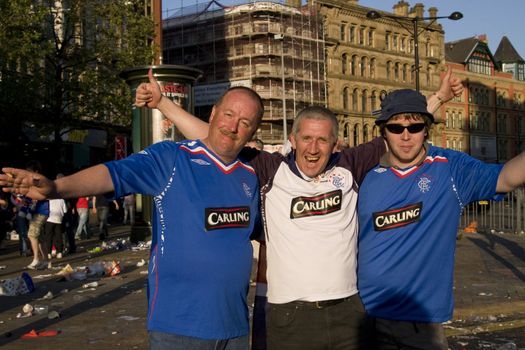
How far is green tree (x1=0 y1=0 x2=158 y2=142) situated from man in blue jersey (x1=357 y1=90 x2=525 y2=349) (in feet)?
77.9

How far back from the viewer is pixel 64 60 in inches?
1172

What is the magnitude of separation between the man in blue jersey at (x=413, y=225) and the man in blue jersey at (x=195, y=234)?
716mm

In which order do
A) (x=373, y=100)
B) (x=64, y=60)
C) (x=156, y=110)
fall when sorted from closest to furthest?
1. (x=156, y=110)
2. (x=64, y=60)
3. (x=373, y=100)

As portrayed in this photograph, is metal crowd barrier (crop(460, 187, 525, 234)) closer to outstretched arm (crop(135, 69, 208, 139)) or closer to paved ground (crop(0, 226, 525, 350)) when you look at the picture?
paved ground (crop(0, 226, 525, 350))

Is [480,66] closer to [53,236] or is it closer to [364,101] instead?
[364,101]

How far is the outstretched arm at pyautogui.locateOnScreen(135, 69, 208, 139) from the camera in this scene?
14.4 ft

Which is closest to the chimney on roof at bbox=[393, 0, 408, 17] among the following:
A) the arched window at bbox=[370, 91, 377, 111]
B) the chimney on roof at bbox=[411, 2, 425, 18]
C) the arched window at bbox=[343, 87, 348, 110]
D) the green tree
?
the chimney on roof at bbox=[411, 2, 425, 18]

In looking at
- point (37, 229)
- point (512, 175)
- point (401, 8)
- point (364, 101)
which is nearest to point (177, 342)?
point (512, 175)

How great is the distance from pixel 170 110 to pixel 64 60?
1047 inches

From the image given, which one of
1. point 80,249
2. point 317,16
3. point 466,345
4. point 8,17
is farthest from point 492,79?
point 466,345

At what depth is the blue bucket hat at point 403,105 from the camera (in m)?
4.06

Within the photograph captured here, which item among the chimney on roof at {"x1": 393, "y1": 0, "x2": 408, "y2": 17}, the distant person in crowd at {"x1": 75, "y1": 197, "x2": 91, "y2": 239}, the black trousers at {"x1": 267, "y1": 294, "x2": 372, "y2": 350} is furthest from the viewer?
the chimney on roof at {"x1": 393, "y1": 0, "x2": 408, "y2": 17}

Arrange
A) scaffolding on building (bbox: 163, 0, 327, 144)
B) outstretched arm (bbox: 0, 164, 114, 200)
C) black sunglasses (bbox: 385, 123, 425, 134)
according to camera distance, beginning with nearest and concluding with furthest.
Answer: outstretched arm (bbox: 0, 164, 114, 200), black sunglasses (bbox: 385, 123, 425, 134), scaffolding on building (bbox: 163, 0, 327, 144)

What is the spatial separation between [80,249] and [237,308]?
15735 millimetres
